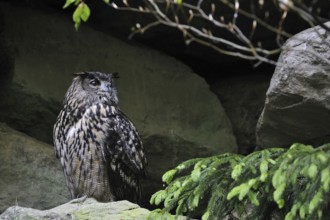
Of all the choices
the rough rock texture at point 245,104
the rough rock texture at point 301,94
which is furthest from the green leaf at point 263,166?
the rough rock texture at point 245,104

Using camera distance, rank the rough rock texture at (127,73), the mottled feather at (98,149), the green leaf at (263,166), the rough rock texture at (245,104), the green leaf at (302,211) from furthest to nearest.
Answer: the rough rock texture at (245,104)
the rough rock texture at (127,73)
the mottled feather at (98,149)
the green leaf at (263,166)
the green leaf at (302,211)

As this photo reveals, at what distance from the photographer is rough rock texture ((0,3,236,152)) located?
6348 millimetres

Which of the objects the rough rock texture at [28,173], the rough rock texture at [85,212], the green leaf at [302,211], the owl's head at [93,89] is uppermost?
the green leaf at [302,211]

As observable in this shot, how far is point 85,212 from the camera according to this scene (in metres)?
4.58

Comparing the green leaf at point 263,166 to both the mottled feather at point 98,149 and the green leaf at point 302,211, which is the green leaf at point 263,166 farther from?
the mottled feather at point 98,149

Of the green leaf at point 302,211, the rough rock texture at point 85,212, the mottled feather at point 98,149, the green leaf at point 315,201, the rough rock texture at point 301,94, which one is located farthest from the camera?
the mottled feather at point 98,149

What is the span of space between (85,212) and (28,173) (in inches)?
67.3

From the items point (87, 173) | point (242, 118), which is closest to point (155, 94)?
point (242, 118)

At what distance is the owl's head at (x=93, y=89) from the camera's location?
19.3 feet

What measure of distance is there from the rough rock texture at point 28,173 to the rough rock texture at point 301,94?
1.85 metres

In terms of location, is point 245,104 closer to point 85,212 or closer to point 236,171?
point 85,212

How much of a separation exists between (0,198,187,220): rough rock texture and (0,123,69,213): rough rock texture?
1.41 m

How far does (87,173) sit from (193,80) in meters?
1.57

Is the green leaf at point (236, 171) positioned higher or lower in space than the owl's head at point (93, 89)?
higher
